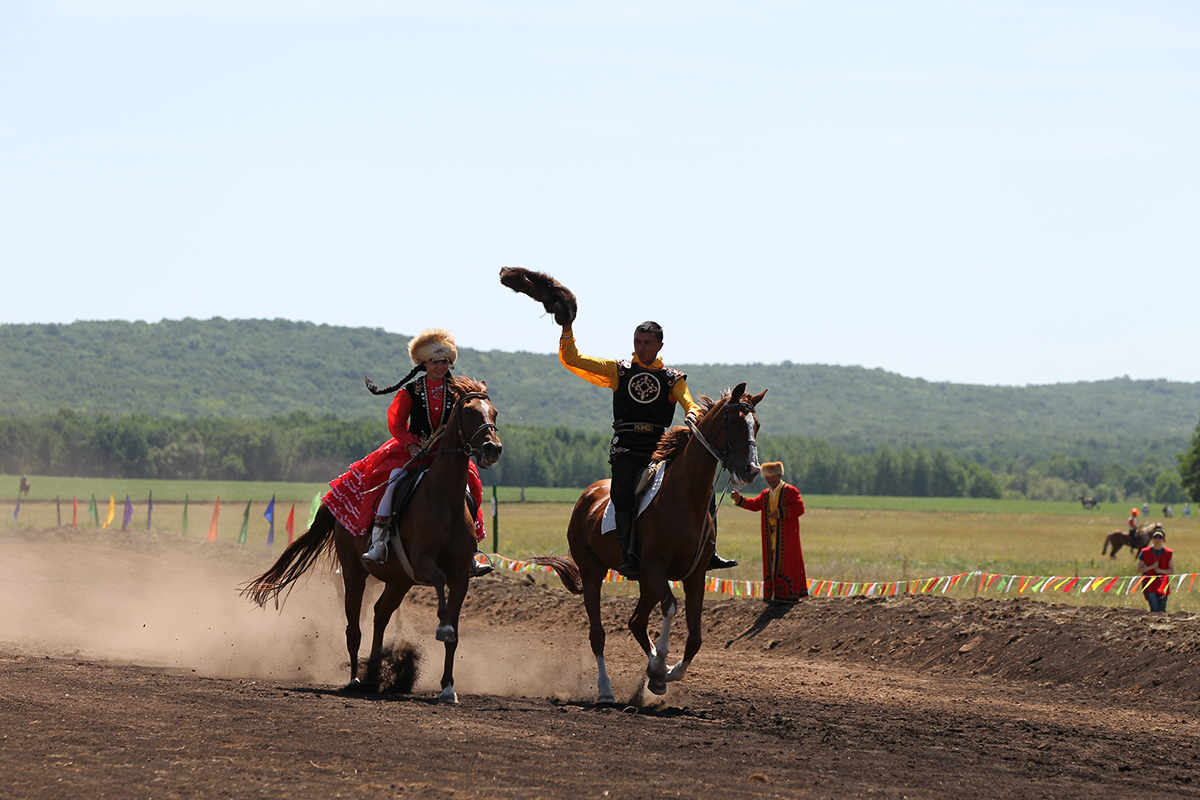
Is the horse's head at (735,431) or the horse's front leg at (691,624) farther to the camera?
the horse's front leg at (691,624)

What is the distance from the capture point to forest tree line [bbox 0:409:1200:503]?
11256cm

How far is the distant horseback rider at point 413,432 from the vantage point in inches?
428

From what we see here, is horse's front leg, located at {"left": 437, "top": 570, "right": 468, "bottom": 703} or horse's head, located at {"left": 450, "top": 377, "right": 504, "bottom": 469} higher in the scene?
horse's head, located at {"left": 450, "top": 377, "right": 504, "bottom": 469}

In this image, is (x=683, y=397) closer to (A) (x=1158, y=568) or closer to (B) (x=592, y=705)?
(B) (x=592, y=705)

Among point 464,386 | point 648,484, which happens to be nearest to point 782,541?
point 648,484

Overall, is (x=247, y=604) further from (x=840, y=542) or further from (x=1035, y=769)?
(x=840, y=542)

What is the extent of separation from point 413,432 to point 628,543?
7.45 ft

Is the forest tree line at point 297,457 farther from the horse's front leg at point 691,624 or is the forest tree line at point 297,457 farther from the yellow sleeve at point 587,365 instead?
the horse's front leg at point 691,624

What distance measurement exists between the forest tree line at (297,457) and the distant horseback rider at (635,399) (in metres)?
84.8

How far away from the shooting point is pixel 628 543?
10539mm

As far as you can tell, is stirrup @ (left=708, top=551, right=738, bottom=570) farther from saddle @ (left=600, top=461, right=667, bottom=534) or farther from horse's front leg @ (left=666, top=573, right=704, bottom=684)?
saddle @ (left=600, top=461, right=667, bottom=534)

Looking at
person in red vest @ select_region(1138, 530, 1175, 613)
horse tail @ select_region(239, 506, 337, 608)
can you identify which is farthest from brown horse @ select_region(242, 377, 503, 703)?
person in red vest @ select_region(1138, 530, 1175, 613)

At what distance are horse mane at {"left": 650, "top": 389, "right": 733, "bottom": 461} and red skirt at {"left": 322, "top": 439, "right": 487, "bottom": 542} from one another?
171 centimetres

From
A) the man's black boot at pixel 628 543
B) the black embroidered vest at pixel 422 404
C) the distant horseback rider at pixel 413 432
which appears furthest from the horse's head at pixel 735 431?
the black embroidered vest at pixel 422 404
